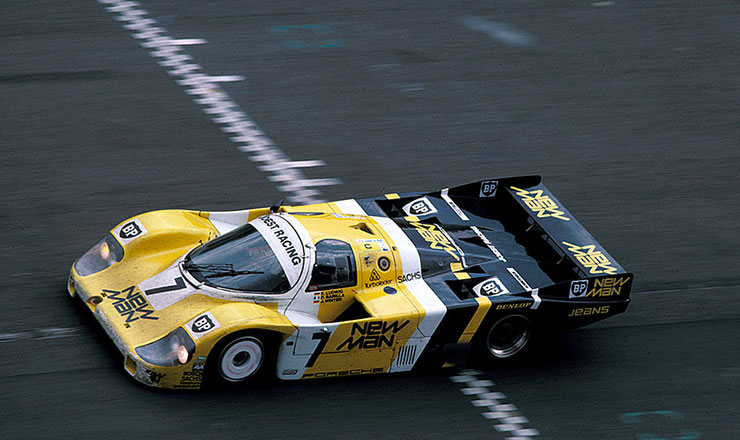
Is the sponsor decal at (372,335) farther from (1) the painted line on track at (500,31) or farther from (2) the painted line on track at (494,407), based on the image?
(1) the painted line on track at (500,31)

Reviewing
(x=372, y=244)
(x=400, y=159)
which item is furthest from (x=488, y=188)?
(x=400, y=159)

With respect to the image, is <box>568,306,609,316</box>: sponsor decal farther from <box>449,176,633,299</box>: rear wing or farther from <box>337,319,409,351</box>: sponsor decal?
<box>337,319,409,351</box>: sponsor decal

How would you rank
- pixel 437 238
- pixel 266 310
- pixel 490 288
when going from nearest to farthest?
pixel 266 310 → pixel 490 288 → pixel 437 238

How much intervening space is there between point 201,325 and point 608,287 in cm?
375

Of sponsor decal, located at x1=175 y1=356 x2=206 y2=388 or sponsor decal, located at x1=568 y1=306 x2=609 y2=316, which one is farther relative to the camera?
sponsor decal, located at x1=568 y1=306 x2=609 y2=316

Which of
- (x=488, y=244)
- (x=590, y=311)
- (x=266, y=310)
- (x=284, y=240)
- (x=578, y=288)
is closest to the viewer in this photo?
(x=266, y=310)

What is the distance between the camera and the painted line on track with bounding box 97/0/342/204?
12508 millimetres

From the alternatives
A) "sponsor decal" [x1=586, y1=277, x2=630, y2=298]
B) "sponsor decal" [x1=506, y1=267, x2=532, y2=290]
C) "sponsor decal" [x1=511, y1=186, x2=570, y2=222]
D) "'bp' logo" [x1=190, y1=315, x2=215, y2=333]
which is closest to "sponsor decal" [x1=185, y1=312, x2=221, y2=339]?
"'bp' logo" [x1=190, y1=315, x2=215, y2=333]

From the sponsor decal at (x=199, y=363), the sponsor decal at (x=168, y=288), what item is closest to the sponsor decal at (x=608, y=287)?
the sponsor decal at (x=199, y=363)

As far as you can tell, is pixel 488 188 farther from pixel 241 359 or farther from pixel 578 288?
pixel 241 359

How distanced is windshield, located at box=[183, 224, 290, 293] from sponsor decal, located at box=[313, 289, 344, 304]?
0.27 m

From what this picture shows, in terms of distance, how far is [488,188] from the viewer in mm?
10516

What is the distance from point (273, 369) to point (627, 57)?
34.7 feet

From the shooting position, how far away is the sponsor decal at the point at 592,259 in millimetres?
9320
